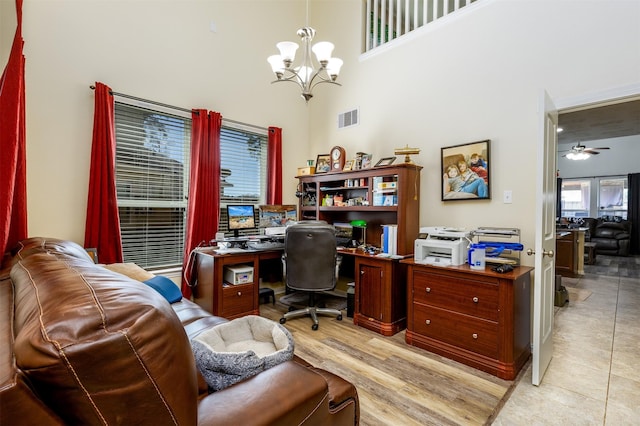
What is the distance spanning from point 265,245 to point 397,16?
10.2ft

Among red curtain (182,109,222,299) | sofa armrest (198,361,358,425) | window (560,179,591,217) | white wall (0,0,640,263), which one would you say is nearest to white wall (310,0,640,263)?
white wall (0,0,640,263)

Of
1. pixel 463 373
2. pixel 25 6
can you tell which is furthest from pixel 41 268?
pixel 25 6

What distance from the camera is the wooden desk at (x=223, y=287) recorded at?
9.79 feet

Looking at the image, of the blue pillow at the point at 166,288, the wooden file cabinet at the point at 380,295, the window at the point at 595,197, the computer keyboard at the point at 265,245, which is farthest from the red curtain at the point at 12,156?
the window at the point at 595,197

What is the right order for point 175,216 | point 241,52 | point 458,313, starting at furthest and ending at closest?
point 241,52
point 175,216
point 458,313

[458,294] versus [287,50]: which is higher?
[287,50]

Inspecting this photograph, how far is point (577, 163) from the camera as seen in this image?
9.03m

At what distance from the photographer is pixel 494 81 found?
9.18 feet

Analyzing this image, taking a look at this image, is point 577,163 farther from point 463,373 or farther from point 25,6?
point 25,6

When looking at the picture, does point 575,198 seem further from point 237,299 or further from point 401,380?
point 237,299

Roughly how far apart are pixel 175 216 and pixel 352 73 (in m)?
2.86

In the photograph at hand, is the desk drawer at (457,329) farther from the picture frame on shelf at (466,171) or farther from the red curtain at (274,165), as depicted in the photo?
the red curtain at (274,165)

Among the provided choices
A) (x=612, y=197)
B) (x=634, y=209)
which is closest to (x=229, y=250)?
(x=634, y=209)

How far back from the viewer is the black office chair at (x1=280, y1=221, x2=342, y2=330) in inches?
117
